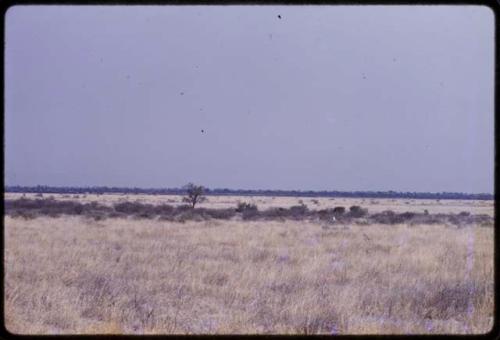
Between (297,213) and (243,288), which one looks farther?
(297,213)

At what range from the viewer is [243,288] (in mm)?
8805

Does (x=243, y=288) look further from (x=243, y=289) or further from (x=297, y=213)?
(x=297, y=213)

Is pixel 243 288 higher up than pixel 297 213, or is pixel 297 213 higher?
pixel 297 213

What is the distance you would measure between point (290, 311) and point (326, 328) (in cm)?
73

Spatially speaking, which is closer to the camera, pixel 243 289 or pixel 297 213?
pixel 243 289

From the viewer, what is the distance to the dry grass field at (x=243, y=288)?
6590 mm

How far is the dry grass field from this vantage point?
659 cm

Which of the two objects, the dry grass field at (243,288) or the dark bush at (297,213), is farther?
the dark bush at (297,213)

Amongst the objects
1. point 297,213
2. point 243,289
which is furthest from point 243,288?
point 297,213

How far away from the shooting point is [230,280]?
9.38 metres

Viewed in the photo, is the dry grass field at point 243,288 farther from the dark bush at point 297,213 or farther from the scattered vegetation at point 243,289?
the dark bush at point 297,213

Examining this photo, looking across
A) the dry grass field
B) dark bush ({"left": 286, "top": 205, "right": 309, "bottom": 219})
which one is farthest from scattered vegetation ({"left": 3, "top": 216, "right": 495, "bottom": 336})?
dark bush ({"left": 286, "top": 205, "right": 309, "bottom": 219})

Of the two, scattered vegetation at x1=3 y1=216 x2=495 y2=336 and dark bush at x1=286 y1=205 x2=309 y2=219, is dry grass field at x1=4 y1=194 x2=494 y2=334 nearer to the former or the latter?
scattered vegetation at x1=3 y1=216 x2=495 y2=336

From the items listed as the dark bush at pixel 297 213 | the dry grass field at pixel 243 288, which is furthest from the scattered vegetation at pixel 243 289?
the dark bush at pixel 297 213
